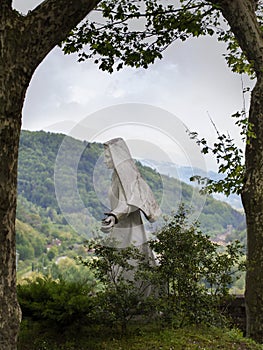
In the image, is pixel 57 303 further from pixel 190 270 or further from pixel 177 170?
pixel 177 170

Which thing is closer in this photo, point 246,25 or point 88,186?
point 88,186

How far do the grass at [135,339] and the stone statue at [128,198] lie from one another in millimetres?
751

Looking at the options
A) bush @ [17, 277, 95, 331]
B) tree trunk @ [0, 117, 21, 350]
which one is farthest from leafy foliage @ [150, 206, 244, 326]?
tree trunk @ [0, 117, 21, 350]

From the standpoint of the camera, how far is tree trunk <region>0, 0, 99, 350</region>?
4266 mm

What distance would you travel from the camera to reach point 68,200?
6.92 meters

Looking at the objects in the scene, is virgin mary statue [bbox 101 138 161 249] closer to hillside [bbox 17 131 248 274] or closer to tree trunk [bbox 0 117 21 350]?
hillside [bbox 17 131 248 274]

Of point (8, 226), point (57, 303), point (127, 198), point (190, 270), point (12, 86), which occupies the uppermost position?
point (12, 86)

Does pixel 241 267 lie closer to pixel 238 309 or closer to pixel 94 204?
pixel 94 204

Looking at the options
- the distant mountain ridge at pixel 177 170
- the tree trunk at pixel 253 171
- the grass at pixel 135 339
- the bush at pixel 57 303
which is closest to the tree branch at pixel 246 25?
the tree trunk at pixel 253 171

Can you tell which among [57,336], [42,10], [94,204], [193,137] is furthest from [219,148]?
[42,10]

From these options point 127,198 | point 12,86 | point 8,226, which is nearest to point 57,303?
point 127,198

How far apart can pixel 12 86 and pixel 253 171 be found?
4.27 meters

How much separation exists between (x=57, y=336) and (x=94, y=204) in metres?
1.84

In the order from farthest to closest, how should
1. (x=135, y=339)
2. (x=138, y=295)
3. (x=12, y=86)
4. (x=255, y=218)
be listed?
1. (x=255, y=218)
2. (x=138, y=295)
3. (x=135, y=339)
4. (x=12, y=86)
